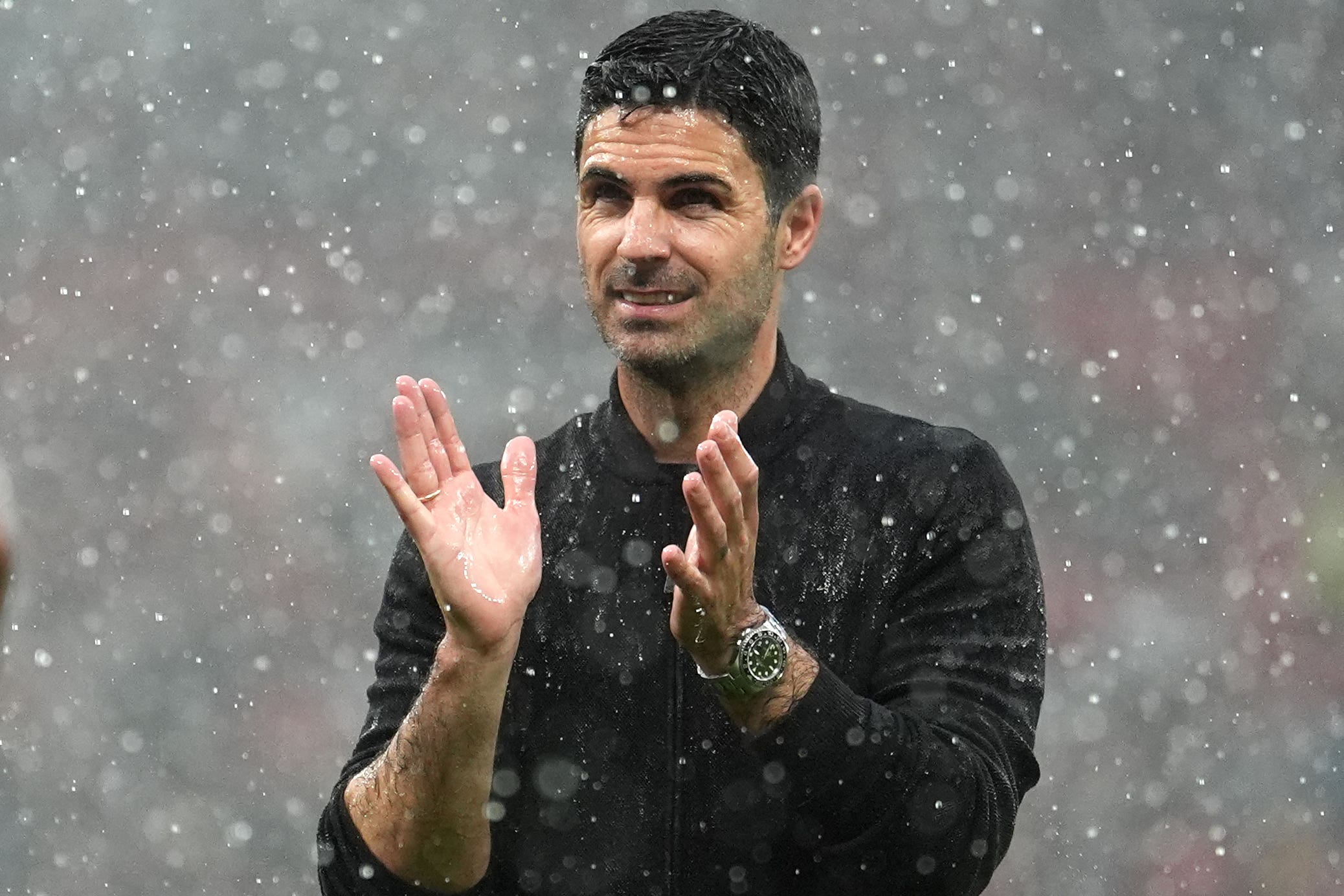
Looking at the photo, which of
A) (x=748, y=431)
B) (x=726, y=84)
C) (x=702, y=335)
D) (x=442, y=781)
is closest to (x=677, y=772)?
(x=442, y=781)

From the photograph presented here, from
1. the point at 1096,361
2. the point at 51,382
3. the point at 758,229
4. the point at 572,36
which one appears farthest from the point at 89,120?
the point at 758,229

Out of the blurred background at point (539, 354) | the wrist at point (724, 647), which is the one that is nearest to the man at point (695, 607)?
the wrist at point (724, 647)

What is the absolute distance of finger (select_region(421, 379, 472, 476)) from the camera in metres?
3.12

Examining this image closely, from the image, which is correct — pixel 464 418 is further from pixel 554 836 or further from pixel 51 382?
pixel 554 836

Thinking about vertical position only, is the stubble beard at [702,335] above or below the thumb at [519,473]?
above

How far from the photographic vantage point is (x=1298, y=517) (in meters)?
9.08

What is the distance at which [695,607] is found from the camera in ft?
9.33

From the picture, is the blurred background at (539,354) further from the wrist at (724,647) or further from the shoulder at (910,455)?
the wrist at (724,647)

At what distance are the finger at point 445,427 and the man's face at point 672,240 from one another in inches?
12.5

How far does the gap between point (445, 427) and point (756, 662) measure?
0.66 metres

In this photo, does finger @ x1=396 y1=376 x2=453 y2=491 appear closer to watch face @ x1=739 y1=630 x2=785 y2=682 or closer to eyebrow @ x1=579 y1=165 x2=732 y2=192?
eyebrow @ x1=579 y1=165 x2=732 y2=192

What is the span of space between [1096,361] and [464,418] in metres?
2.93

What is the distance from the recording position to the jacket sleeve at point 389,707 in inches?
125

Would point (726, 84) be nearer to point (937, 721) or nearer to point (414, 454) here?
point (414, 454)
